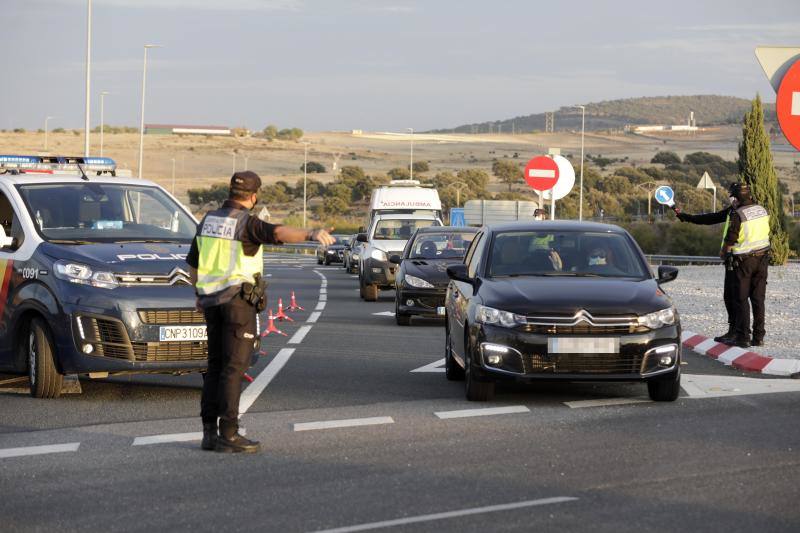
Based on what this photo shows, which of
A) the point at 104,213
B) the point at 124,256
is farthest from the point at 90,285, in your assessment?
the point at 104,213

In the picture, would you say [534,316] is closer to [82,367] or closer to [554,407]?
[554,407]

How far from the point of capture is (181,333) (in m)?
11.5

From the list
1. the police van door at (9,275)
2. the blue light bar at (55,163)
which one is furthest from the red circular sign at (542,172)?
the police van door at (9,275)

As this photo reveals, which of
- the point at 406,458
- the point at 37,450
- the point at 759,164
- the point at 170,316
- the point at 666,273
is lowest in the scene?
the point at 37,450

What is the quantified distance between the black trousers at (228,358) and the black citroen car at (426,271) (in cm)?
1113

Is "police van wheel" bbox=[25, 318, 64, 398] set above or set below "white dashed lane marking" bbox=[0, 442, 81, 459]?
above

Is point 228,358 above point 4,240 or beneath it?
beneath

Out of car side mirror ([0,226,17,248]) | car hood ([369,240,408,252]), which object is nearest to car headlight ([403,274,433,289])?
car hood ([369,240,408,252])

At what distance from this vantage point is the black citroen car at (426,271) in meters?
20.7

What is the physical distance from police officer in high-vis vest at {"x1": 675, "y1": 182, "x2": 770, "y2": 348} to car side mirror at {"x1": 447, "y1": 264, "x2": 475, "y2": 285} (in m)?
4.40

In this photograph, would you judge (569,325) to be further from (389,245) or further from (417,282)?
(389,245)

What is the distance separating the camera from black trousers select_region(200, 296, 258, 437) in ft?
30.8

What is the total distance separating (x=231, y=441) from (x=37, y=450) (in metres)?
1.28

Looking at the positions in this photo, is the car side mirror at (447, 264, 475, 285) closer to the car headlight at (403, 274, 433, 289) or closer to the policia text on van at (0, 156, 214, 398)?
the policia text on van at (0, 156, 214, 398)
